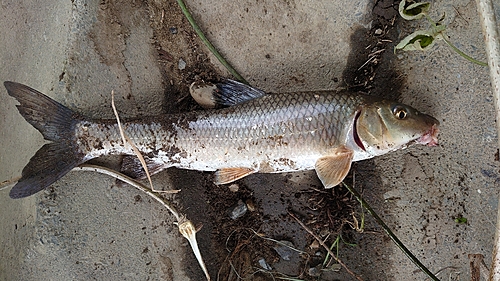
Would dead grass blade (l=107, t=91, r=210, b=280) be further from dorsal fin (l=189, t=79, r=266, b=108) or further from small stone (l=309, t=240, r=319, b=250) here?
small stone (l=309, t=240, r=319, b=250)

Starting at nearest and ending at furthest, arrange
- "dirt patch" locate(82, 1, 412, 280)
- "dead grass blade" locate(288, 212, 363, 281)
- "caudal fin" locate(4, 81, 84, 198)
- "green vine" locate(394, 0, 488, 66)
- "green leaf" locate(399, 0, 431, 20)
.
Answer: "green vine" locate(394, 0, 488, 66)
"green leaf" locate(399, 0, 431, 20)
"caudal fin" locate(4, 81, 84, 198)
"dead grass blade" locate(288, 212, 363, 281)
"dirt patch" locate(82, 1, 412, 280)

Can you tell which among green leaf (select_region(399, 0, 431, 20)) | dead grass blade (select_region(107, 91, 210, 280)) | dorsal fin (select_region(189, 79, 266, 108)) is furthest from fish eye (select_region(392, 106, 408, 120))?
dead grass blade (select_region(107, 91, 210, 280))

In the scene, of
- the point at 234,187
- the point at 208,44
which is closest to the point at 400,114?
the point at 234,187

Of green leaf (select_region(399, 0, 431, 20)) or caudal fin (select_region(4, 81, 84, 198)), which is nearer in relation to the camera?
green leaf (select_region(399, 0, 431, 20))

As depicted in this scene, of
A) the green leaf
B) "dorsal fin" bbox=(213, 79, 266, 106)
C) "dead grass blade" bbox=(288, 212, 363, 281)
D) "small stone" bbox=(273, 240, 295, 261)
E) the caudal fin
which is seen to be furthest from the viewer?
"small stone" bbox=(273, 240, 295, 261)

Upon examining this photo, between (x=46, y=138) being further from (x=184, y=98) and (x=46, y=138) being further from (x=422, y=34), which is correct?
(x=422, y=34)

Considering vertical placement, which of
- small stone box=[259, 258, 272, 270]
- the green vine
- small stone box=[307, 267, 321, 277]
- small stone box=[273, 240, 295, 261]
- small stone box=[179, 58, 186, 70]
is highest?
the green vine

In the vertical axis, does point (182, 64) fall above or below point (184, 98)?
above
